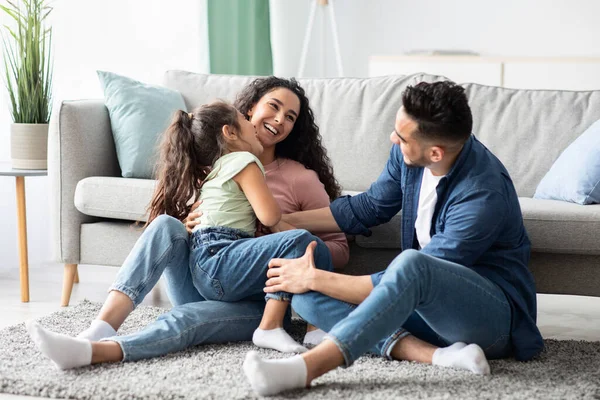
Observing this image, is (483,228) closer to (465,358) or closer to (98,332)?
(465,358)

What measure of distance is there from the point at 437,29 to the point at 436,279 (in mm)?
3677

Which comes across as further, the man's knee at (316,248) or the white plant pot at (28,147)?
the white plant pot at (28,147)

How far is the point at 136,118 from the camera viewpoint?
3211 mm

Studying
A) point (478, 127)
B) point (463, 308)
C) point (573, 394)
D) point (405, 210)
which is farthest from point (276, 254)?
point (478, 127)

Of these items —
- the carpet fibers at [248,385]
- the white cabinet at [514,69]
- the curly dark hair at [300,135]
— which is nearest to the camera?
the carpet fibers at [248,385]

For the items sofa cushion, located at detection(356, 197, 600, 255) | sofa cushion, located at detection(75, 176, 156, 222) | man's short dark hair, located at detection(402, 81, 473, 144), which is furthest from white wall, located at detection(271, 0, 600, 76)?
man's short dark hair, located at detection(402, 81, 473, 144)

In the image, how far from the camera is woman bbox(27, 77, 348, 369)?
2.17 m

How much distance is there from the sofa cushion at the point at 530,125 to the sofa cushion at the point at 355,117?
24 centimetres

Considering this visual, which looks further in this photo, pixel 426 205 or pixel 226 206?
pixel 226 206

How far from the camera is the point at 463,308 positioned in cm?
204

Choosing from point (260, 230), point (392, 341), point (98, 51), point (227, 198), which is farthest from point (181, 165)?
point (98, 51)

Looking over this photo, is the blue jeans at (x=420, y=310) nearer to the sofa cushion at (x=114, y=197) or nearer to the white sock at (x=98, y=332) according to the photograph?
the white sock at (x=98, y=332)

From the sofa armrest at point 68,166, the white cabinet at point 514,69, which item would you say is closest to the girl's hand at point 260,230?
the sofa armrest at point 68,166

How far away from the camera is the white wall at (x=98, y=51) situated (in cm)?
402
